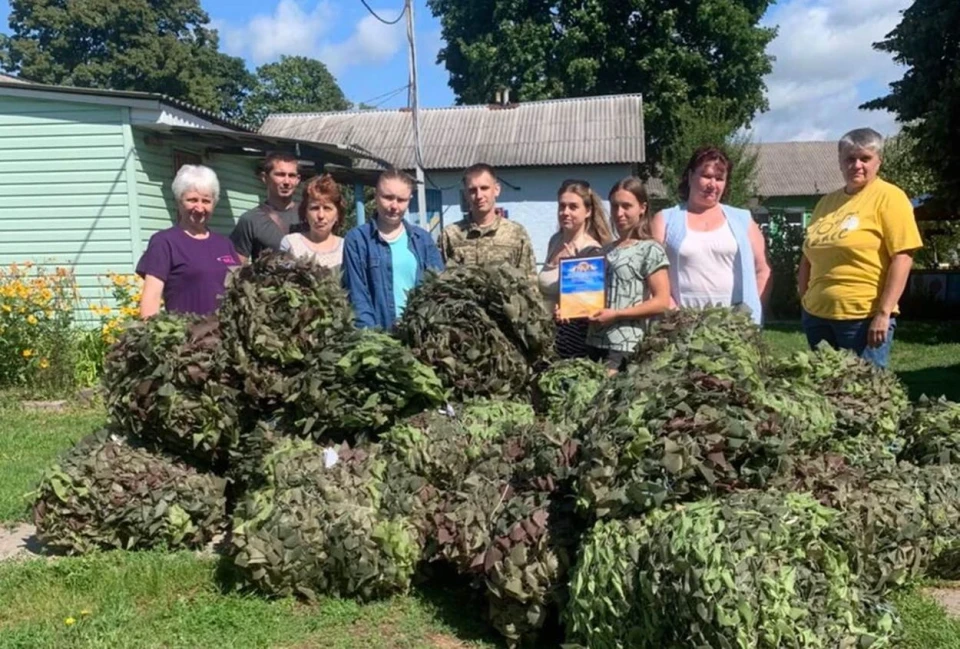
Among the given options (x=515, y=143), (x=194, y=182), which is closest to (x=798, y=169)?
(x=515, y=143)

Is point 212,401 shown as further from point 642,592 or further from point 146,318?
point 642,592

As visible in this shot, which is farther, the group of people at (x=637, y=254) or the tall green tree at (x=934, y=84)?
the tall green tree at (x=934, y=84)

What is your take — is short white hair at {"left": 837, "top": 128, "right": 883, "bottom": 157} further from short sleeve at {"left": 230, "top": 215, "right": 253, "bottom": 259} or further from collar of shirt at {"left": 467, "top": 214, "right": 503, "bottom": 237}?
short sleeve at {"left": 230, "top": 215, "right": 253, "bottom": 259}

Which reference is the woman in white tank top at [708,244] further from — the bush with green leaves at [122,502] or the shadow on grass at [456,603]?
the bush with green leaves at [122,502]

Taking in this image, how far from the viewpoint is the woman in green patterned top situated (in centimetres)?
438

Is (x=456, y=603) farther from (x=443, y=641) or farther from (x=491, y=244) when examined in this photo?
(x=491, y=244)

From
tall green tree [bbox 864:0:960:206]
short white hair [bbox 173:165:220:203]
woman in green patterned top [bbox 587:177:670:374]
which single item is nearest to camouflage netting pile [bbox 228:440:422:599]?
woman in green patterned top [bbox 587:177:670:374]

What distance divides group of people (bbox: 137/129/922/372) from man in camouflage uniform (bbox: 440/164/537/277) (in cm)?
3

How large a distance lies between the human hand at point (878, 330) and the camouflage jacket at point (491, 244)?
6.21 ft

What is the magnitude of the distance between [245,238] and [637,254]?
8.06ft

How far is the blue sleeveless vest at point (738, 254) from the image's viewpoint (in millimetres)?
4574

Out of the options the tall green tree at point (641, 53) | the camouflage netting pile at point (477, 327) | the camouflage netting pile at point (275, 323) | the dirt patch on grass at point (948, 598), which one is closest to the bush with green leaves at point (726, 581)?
the dirt patch on grass at point (948, 598)

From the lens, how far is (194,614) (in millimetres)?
3543

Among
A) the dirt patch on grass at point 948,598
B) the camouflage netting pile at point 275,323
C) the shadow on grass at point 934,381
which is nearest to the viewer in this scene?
the dirt patch on grass at point 948,598
